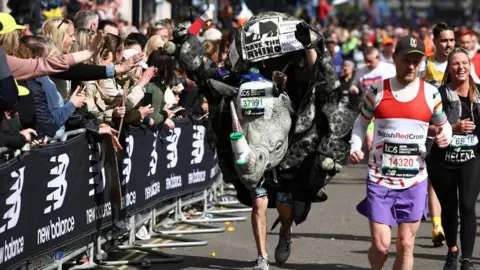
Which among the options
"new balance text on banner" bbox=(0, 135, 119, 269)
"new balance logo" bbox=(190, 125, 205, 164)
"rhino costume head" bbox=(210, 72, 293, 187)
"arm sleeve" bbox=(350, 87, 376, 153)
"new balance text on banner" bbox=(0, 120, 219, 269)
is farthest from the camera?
"new balance logo" bbox=(190, 125, 205, 164)

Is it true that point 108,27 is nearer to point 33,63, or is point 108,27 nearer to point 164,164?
point 164,164

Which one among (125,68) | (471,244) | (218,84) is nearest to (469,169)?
(471,244)

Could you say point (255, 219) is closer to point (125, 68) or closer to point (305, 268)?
point (305, 268)

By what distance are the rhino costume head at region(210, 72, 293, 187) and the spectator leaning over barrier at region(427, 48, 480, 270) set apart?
4.50 ft

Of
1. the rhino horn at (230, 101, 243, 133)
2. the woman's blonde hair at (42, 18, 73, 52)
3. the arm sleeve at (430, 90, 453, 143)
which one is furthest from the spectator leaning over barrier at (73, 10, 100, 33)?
the arm sleeve at (430, 90, 453, 143)

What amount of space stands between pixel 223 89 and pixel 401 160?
1.94 m

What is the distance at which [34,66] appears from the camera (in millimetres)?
8102

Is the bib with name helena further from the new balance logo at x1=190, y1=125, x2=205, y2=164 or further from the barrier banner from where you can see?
the new balance logo at x1=190, y1=125, x2=205, y2=164

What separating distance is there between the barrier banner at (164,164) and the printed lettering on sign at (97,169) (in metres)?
0.64

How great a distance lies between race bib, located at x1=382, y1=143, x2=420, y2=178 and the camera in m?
8.28

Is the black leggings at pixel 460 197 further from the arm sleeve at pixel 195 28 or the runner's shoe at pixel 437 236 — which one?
the arm sleeve at pixel 195 28

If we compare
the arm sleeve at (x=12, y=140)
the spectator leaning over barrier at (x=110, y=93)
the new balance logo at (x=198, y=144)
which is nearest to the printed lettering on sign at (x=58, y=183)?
the arm sleeve at (x=12, y=140)

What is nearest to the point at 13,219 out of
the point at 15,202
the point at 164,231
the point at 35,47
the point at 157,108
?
the point at 15,202

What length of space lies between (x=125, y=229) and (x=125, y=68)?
265cm
